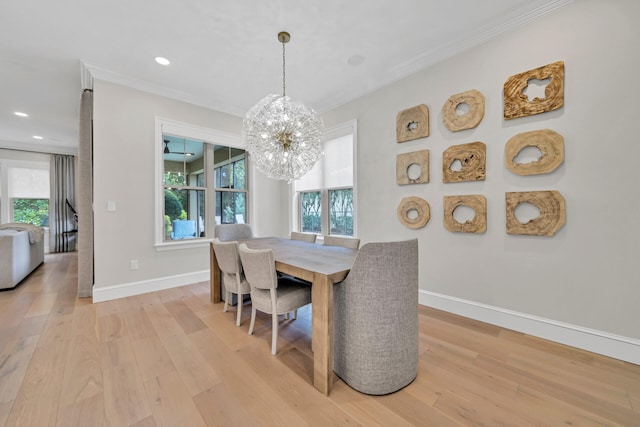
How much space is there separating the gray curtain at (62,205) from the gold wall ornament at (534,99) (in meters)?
9.51

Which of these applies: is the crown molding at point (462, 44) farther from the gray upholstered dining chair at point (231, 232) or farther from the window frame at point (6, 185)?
the window frame at point (6, 185)

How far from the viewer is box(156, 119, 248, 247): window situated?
364 cm

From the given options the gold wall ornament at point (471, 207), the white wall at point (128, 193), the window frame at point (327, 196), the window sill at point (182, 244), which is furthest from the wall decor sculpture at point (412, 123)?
the window sill at point (182, 244)

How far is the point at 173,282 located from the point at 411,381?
11.2 feet

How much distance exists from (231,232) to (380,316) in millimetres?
2419

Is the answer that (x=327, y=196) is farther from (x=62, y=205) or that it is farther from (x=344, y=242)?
(x=62, y=205)

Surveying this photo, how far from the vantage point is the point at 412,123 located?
9.76ft

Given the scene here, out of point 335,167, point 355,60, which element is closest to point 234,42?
point 355,60

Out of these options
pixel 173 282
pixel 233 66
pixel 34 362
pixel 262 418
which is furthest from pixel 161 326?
pixel 233 66

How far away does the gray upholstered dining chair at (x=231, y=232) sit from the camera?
125 inches

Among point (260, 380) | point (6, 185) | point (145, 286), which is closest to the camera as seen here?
point (260, 380)

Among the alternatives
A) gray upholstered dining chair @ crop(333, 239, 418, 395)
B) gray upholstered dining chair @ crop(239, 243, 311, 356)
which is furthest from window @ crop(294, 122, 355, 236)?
gray upholstered dining chair @ crop(333, 239, 418, 395)

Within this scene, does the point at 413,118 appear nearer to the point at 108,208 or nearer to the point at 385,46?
the point at 385,46

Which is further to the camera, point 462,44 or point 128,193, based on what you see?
point 128,193
